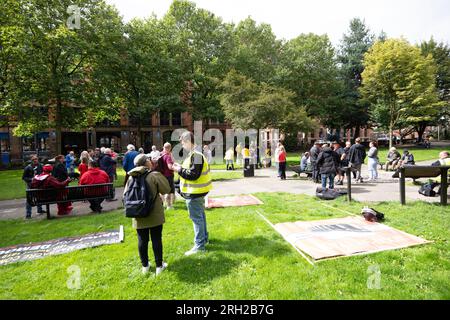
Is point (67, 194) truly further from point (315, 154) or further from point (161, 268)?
point (315, 154)

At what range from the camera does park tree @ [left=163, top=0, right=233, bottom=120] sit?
31.4 meters

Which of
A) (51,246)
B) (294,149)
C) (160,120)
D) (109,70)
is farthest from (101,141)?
(51,246)

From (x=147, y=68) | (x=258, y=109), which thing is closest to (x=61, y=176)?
(x=258, y=109)

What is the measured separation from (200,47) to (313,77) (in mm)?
16266

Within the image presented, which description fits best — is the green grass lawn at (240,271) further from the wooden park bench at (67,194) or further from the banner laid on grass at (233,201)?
the banner laid on grass at (233,201)

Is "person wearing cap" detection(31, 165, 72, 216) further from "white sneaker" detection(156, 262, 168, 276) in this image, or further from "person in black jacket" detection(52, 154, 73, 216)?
"white sneaker" detection(156, 262, 168, 276)

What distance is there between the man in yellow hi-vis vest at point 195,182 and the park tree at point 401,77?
2924cm

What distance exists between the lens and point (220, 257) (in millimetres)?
4496

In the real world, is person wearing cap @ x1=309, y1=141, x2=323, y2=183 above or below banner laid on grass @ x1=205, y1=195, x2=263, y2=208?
above

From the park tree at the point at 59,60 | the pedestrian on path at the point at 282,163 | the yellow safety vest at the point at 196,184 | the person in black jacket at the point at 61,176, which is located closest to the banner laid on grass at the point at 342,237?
the yellow safety vest at the point at 196,184

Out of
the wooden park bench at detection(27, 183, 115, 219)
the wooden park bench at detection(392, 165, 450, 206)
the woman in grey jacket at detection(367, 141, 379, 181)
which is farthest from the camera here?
the woman in grey jacket at detection(367, 141, 379, 181)

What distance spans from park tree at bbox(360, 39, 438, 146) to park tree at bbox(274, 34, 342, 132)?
303 inches

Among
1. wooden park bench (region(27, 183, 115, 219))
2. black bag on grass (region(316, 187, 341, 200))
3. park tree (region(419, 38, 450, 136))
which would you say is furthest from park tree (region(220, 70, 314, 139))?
park tree (region(419, 38, 450, 136))

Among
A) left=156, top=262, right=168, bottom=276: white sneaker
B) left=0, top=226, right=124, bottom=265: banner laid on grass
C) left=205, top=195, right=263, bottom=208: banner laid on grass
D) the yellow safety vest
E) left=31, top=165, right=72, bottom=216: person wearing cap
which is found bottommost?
left=0, top=226, right=124, bottom=265: banner laid on grass
